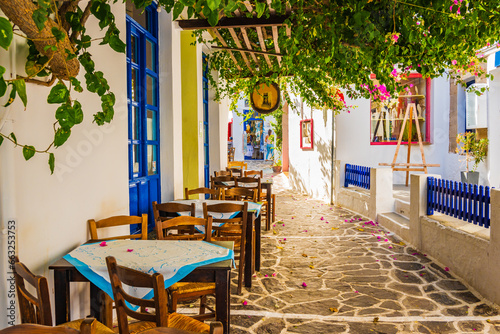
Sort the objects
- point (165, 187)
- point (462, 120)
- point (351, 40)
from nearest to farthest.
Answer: point (351, 40) < point (165, 187) < point (462, 120)

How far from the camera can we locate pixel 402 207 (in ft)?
25.9

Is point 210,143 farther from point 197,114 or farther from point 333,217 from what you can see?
point 333,217

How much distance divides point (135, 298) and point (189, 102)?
5428mm

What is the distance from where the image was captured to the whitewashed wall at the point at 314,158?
11.3m

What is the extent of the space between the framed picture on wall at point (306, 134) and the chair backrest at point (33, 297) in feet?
35.1

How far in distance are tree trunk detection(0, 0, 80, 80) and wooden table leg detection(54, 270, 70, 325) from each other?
1.21 metres

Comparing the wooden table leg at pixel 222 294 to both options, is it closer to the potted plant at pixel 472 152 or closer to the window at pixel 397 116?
the potted plant at pixel 472 152

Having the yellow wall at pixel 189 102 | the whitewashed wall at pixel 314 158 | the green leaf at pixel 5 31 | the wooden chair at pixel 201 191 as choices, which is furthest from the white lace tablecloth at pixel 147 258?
the whitewashed wall at pixel 314 158

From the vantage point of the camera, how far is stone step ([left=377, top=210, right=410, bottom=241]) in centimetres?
682

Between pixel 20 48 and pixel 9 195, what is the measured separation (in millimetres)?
874

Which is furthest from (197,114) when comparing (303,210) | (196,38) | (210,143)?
(303,210)

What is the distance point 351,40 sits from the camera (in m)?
3.72

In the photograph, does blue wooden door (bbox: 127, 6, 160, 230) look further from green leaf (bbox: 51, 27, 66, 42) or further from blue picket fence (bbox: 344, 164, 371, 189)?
blue picket fence (bbox: 344, 164, 371, 189)

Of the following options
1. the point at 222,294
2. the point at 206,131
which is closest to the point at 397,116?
the point at 206,131
